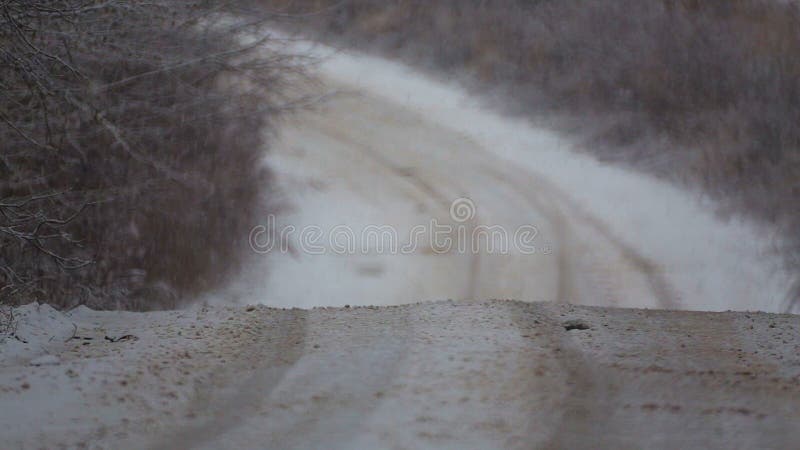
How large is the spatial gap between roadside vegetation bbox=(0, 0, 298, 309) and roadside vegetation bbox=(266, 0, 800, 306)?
2.24 ft

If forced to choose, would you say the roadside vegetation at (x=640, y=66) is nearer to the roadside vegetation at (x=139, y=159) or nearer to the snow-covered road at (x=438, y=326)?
the snow-covered road at (x=438, y=326)

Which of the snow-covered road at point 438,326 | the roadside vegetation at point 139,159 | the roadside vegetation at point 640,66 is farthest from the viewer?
the roadside vegetation at point 640,66

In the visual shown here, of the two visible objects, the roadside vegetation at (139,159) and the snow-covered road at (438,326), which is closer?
the snow-covered road at (438,326)

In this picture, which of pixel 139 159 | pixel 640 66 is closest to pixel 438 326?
pixel 139 159

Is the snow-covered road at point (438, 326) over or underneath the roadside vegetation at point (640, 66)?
underneath

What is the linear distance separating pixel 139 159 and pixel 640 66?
268 cm

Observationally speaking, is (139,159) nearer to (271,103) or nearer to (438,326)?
(271,103)

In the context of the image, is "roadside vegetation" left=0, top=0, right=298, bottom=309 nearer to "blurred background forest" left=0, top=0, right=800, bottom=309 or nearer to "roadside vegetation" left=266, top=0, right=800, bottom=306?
"blurred background forest" left=0, top=0, right=800, bottom=309

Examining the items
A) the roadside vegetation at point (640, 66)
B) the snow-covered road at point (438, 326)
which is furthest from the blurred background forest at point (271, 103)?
the snow-covered road at point (438, 326)

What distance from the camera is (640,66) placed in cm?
500

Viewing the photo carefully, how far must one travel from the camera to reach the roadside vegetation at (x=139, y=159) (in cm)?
468

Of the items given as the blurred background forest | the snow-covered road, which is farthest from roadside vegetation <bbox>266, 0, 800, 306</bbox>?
the snow-covered road

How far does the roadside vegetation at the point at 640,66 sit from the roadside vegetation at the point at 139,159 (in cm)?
68

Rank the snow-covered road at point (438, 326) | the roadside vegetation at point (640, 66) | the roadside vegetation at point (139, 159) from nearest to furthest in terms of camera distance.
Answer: the snow-covered road at point (438, 326)
the roadside vegetation at point (139, 159)
the roadside vegetation at point (640, 66)
